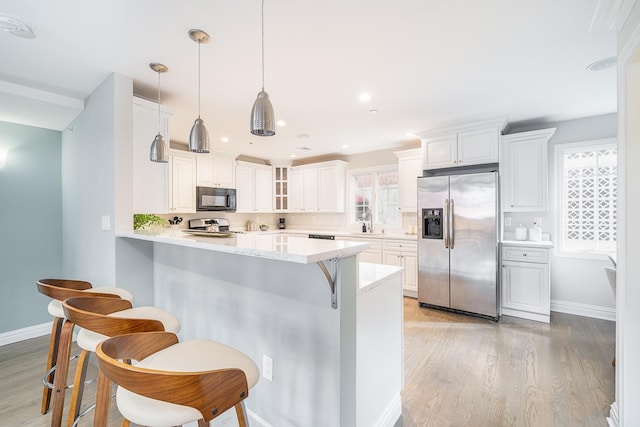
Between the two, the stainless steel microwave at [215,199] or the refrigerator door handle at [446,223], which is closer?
the refrigerator door handle at [446,223]

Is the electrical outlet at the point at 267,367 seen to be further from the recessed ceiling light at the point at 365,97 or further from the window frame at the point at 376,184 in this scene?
the window frame at the point at 376,184

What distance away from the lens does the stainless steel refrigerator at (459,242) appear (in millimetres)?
3428

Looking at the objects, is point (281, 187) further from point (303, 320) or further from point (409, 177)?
point (303, 320)

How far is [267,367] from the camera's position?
5.43 ft

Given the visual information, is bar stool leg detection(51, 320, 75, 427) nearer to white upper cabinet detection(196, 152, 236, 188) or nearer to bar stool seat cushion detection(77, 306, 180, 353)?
bar stool seat cushion detection(77, 306, 180, 353)

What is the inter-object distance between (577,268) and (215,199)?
17.2 feet

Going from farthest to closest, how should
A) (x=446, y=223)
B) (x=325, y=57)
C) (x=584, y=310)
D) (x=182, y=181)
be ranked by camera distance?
(x=182, y=181)
(x=446, y=223)
(x=584, y=310)
(x=325, y=57)

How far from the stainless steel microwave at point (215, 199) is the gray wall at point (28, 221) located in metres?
1.73

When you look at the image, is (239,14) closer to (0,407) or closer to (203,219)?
(0,407)

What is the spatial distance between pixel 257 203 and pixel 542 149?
4551mm

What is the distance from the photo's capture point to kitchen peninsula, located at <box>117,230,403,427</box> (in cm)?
132

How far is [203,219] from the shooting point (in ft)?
16.8

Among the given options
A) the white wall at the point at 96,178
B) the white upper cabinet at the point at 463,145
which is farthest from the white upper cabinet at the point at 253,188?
the white upper cabinet at the point at 463,145

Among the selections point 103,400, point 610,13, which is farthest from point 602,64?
point 103,400
